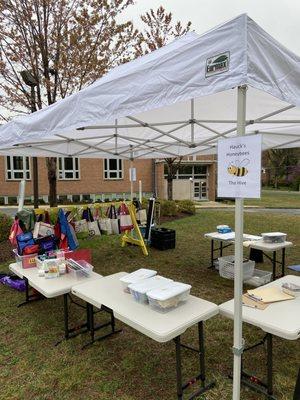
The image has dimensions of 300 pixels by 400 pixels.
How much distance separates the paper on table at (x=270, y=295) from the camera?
242 cm

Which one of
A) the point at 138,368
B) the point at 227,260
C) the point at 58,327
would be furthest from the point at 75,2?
the point at 138,368

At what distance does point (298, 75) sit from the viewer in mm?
2023

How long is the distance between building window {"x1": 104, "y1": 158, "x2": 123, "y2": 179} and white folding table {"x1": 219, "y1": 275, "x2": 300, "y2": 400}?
1978 centimetres

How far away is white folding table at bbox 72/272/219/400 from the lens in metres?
1.99

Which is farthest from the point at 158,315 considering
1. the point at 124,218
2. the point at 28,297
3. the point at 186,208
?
the point at 186,208

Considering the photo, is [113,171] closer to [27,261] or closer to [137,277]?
[27,261]

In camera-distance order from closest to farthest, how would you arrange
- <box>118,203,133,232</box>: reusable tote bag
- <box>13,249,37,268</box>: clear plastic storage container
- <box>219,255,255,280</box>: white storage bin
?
<box>13,249,37,268</box>: clear plastic storage container < <box>219,255,255,280</box>: white storage bin < <box>118,203,133,232</box>: reusable tote bag

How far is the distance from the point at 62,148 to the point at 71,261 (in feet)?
11.3

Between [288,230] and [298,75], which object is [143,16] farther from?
[298,75]

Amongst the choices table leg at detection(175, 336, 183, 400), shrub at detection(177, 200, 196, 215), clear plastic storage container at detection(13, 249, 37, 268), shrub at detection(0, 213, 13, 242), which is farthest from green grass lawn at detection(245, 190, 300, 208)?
table leg at detection(175, 336, 183, 400)

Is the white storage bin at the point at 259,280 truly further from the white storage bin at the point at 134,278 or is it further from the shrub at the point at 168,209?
the shrub at the point at 168,209

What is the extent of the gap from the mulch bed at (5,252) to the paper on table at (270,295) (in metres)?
5.44

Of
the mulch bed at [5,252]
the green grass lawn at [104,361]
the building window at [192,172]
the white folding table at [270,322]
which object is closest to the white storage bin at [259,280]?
the green grass lawn at [104,361]

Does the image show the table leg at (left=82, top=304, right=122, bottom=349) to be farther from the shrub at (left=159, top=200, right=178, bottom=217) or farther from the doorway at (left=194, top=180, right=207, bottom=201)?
the doorway at (left=194, top=180, right=207, bottom=201)
